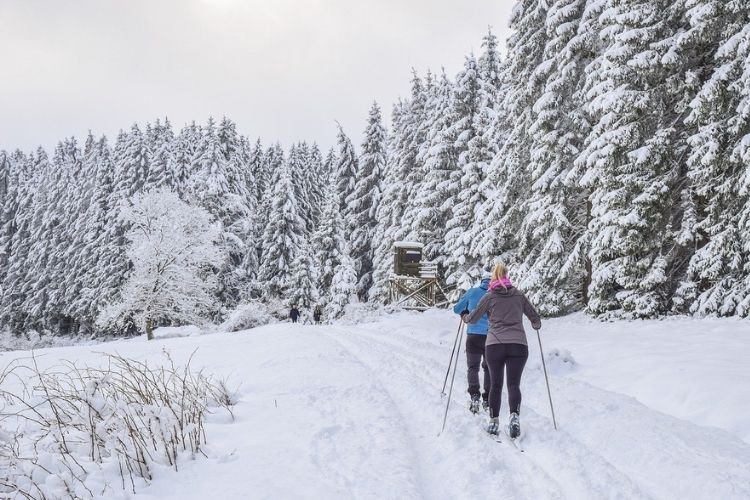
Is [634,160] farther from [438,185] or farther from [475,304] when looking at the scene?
[438,185]

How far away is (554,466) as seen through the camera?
14.7 feet

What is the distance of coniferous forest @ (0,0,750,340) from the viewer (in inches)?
425

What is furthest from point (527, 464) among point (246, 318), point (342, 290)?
point (342, 290)

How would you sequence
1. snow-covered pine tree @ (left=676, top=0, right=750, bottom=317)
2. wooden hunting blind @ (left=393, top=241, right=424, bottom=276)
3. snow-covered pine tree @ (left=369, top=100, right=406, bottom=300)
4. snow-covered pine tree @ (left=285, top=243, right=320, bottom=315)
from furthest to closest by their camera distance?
snow-covered pine tree @ (left=285, top=243, right=320, bottom=315) < snow-covered pine tree @ (left=369, top=100, right=406, bottom=300) < wooden hunting blind @ (left=393, top=241, right=424, bottom=276) < snow-covered pine tree @ (left=676, top=0, right=750, bottom=317)

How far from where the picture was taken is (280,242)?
38.0 metres

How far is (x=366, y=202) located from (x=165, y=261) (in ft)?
50.3

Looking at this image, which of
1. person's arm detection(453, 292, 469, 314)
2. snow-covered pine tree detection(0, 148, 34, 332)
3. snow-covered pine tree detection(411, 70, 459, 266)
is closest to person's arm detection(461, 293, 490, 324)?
person's arm detection(453, 292, 469, 314)

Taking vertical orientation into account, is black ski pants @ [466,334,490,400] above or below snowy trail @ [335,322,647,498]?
above

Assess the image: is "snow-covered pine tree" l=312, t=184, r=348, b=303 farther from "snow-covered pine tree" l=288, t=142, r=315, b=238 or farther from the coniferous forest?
"snow-covered pine tree" l=288, t=142, r=315, b=238

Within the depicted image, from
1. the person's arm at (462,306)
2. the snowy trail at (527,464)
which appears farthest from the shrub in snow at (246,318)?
the person's arm at (462,306)

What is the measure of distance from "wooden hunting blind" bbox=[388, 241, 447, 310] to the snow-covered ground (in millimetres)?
16239

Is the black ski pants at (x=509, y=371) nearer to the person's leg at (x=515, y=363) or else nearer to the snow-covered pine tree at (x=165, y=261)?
the person's leg at (x=515, y=363)

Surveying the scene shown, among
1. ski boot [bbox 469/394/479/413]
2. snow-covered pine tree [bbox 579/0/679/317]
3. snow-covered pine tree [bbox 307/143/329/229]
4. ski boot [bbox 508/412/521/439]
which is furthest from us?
snow-covered pine tree [bbox 307/143/329/229]

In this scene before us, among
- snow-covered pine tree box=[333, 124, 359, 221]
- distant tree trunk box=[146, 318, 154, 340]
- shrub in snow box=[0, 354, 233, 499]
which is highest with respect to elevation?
snow-covered pine tree box=[333, 124, 359, 221]
